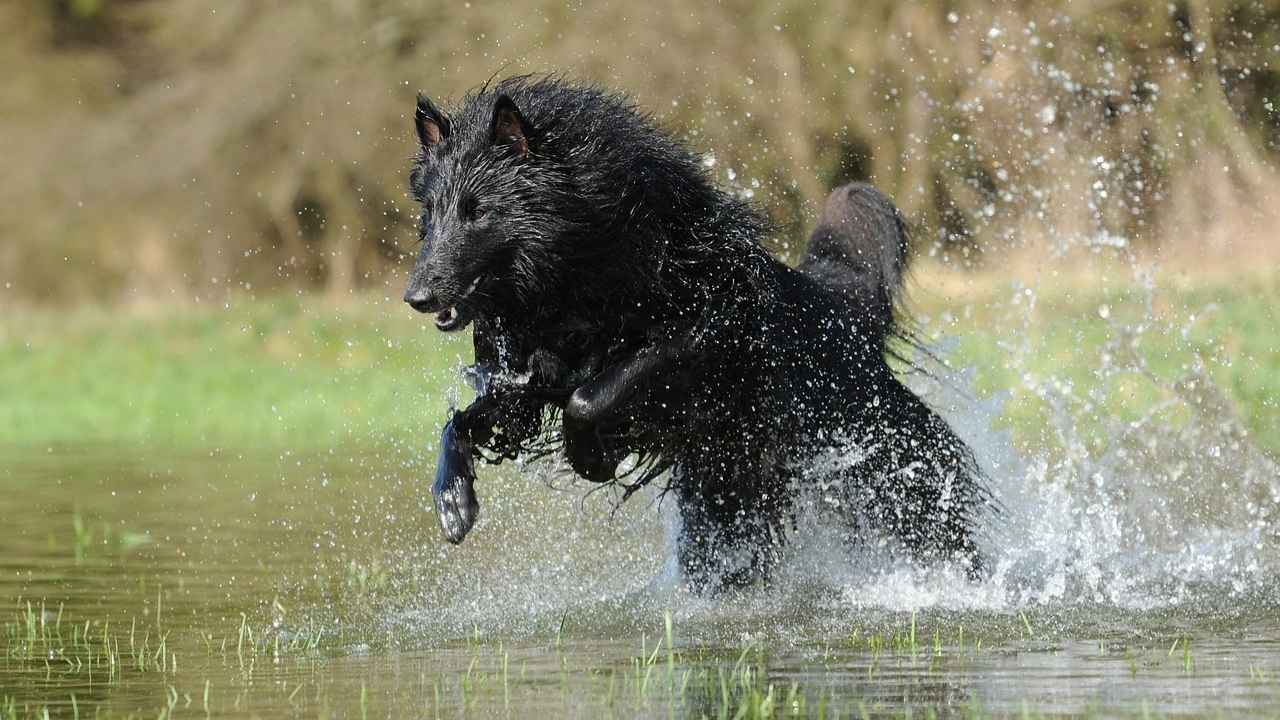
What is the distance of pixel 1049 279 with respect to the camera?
16531 mm

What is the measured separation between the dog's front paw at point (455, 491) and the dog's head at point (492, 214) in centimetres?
49

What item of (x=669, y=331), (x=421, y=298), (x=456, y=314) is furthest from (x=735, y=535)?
(x=421, y=298)

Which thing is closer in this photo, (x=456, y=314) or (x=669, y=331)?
(x=456, y=314)

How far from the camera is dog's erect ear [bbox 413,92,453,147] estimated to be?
5.61 m

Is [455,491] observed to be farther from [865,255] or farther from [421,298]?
[865,255]

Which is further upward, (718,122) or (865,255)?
(718,122)

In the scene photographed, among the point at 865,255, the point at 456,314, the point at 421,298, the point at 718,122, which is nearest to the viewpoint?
the point at 421,298

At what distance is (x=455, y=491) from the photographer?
18.7 ft

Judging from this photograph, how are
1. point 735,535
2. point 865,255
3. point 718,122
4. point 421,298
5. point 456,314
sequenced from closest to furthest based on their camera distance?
point 421,298 < point 456,314 < point 735,535 < point 865,255 < point 718,122

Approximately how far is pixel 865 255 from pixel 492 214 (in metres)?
1.75

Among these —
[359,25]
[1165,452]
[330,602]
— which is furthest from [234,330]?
[330,602]

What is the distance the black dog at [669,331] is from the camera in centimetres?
558

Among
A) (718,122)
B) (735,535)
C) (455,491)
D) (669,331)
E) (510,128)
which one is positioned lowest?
(735,535)

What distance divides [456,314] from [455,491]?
23.9 inches
